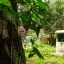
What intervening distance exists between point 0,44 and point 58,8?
17.3 metres

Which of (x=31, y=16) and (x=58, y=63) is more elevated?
(x=31, y=16)

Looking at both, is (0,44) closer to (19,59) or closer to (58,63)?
(19,59)

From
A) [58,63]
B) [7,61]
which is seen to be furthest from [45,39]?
[7,61]

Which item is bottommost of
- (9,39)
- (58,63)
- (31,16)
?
(58,63)

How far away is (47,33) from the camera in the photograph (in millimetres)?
20141

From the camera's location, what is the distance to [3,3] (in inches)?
29.2

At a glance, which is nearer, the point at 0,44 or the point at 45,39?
the point at 0,44

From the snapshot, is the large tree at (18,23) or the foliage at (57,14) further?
the foliage at (57,14)

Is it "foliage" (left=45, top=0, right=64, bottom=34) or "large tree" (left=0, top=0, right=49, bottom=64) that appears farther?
"foliage" (left=45, top=0, right=64, bottom=34)

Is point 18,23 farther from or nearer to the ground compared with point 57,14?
farther from the ground

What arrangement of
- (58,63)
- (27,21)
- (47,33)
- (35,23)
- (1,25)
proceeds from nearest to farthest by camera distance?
(27,21)
(35,23)
(1,25)
(58,63)
(47,33)

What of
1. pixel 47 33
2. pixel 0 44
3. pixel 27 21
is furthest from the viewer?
pixel 47 33

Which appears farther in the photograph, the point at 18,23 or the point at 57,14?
the point at 57,14

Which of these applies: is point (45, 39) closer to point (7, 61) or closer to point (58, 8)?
point (58, 8)
